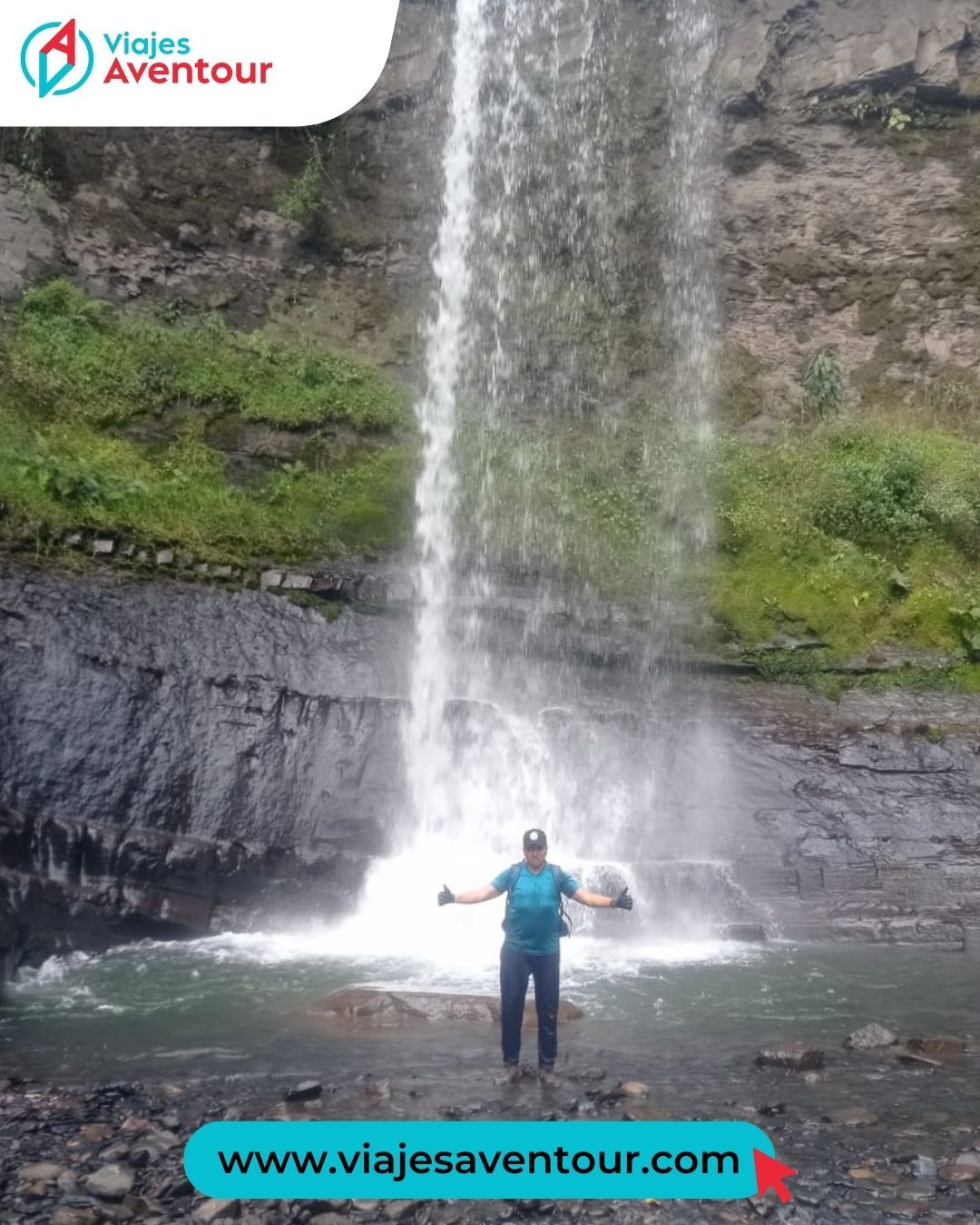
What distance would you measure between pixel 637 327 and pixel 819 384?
3555 millimetres

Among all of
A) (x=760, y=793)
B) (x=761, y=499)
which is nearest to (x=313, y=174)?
(x=761, y=499)

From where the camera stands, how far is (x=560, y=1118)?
5.88 m

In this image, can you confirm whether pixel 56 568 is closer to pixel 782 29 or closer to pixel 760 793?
pixel 760 793

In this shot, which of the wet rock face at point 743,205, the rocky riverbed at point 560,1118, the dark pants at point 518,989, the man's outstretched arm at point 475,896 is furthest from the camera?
the wet rock face at point 743,205

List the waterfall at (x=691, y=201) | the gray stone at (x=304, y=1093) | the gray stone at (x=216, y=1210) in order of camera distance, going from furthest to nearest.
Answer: the waterfall at (x=691, y=201)
the gray stone at (x=304, y=1093)
the gray stone at (x=216, y=1210)

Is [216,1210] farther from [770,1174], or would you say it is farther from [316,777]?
[316,777]

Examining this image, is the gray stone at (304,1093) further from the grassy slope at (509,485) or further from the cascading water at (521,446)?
the grassy slope at (509,485)

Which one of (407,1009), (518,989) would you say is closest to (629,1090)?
(518,989)

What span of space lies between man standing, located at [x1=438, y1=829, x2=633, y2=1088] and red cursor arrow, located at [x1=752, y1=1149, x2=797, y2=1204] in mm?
1708

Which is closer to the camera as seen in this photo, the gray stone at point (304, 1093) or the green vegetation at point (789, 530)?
the gray stone at point (304, 1093)

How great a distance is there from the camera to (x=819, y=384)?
19750mm

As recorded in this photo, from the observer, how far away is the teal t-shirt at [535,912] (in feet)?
22.5

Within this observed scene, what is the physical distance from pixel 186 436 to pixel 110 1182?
44.0 ft

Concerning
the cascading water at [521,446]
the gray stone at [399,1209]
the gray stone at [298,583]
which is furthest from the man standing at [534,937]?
the gray stone at [298,583]
